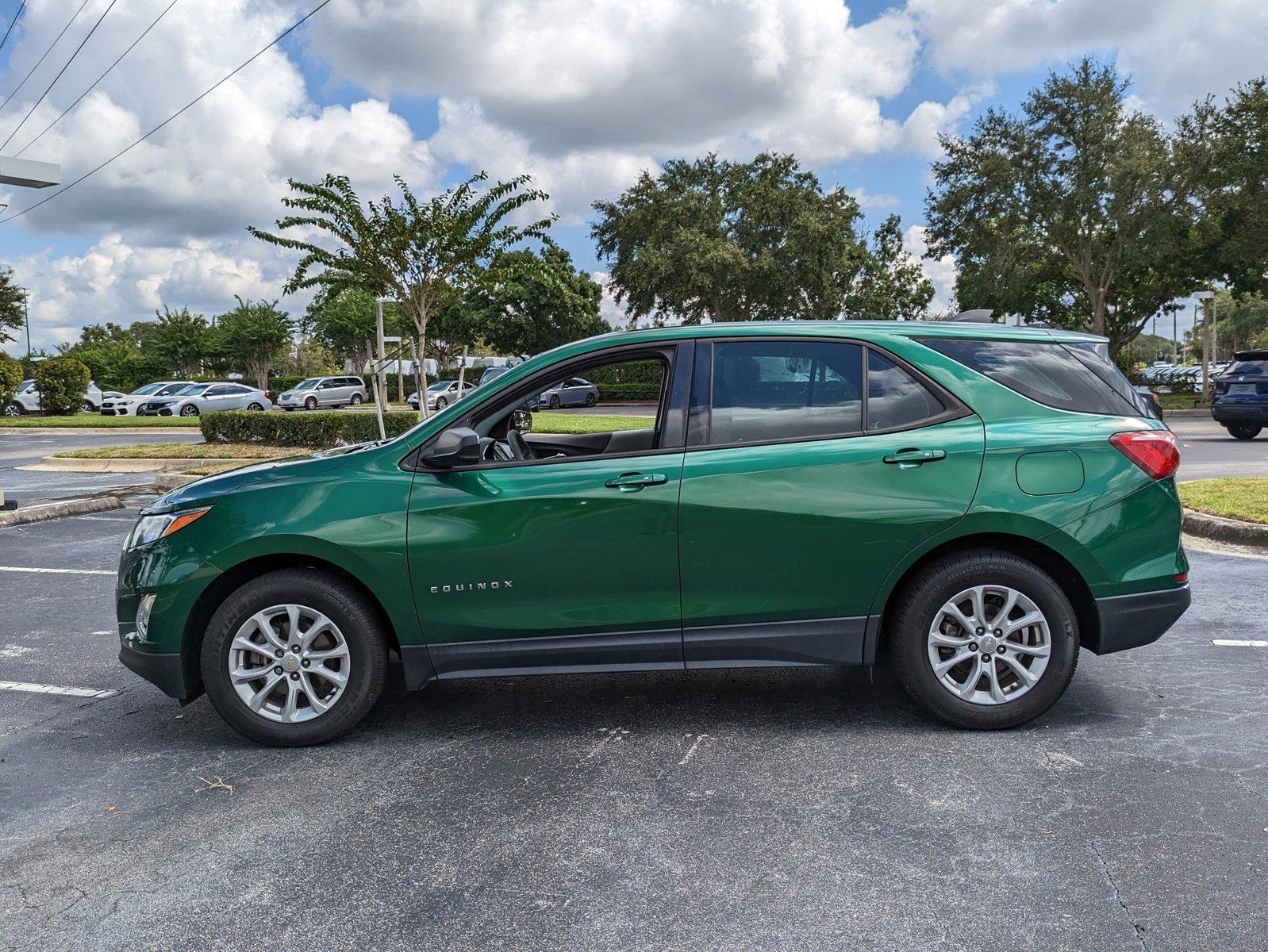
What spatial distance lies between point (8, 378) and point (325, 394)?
13.4 m

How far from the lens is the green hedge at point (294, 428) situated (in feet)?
64.5

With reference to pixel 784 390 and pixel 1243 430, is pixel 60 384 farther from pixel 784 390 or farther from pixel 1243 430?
pixel 784 390

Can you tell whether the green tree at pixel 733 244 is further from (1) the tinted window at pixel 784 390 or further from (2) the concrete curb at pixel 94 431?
(1) the tinted window at pixel 784 390

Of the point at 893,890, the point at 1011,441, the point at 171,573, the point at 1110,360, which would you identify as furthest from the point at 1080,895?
the point at 171,573

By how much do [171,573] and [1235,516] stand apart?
8.60 meters

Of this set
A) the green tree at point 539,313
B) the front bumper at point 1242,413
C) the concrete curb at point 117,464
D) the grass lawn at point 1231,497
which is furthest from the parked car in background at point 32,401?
the grass lawn at point 1231,497

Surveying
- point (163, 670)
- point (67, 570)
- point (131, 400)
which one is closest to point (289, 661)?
point (163, 670)

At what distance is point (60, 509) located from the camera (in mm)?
12117

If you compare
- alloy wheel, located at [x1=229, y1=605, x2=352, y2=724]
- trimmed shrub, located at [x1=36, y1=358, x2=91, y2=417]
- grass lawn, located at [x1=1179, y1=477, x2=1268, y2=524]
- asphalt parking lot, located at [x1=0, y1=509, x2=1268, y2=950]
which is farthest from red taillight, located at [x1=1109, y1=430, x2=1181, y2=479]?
trimmed shrub, located at [x1=36, y1=358, x2=91, y2=417]

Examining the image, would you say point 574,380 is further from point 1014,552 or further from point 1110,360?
point 1110,360

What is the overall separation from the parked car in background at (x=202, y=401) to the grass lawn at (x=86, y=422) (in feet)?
10.2

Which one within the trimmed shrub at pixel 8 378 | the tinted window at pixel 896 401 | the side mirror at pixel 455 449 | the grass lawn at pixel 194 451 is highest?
the trimmed shrub at pixel 8 378

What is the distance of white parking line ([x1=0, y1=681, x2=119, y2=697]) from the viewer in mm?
5215

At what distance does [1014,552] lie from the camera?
4.38 m
